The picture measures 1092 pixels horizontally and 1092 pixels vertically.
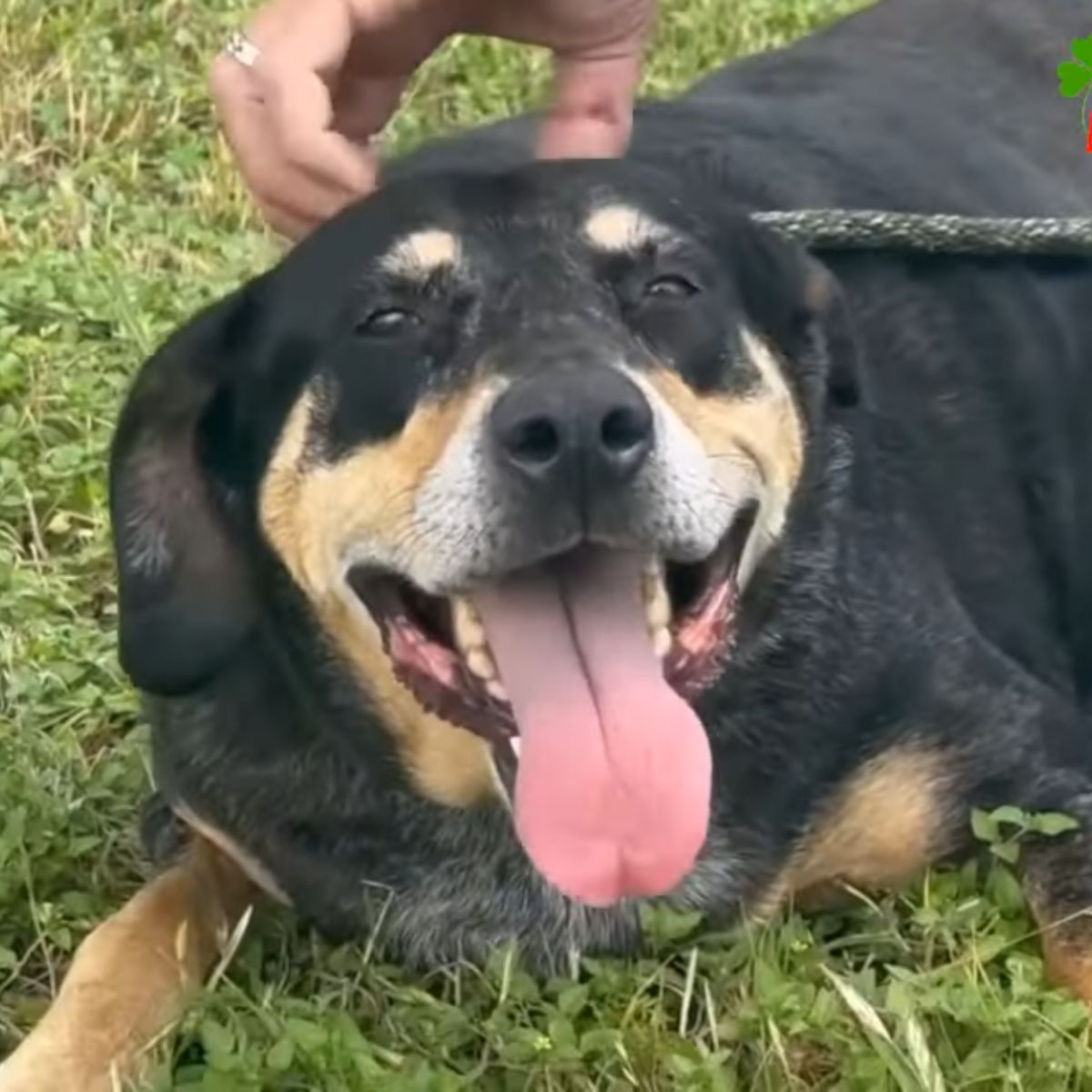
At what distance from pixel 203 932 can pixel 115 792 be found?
16.3 inches

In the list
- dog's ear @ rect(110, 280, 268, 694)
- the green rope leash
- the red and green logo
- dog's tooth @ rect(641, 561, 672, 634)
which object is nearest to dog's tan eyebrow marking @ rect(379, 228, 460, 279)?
dog's ear @ rect(110, 280, 268, 694)

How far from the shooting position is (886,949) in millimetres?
3375

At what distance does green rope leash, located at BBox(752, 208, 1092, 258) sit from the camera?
12.9ft

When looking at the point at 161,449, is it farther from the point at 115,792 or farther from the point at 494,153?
the point at 494,153

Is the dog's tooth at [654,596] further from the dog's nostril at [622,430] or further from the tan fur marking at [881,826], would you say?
the tan fur marking at [881,826]

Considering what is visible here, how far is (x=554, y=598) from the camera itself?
2.98m

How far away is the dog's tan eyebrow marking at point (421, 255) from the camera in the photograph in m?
3.14

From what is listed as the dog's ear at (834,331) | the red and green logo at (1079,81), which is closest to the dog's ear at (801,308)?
the dog's ear at (834,331)

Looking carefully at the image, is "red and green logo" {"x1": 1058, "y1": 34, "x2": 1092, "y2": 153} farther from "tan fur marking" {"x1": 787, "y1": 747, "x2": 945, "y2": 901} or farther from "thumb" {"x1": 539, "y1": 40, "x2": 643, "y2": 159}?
"tan fur marking" {"x1": 787, "y1": 747, "x2": 945, "y2": 901}

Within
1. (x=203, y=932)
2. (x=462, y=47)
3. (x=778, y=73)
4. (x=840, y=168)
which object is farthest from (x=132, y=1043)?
(x=462, y=47)

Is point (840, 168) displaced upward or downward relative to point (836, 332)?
downward

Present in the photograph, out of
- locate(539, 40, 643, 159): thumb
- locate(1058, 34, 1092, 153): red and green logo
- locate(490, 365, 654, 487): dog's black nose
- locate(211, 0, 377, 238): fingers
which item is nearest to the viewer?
locate(490, 365, 654, 487): dog's black nose

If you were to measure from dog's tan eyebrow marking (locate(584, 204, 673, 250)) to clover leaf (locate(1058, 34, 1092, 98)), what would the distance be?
203cm

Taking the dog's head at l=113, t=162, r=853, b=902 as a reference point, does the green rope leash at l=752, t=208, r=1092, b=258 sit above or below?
below
